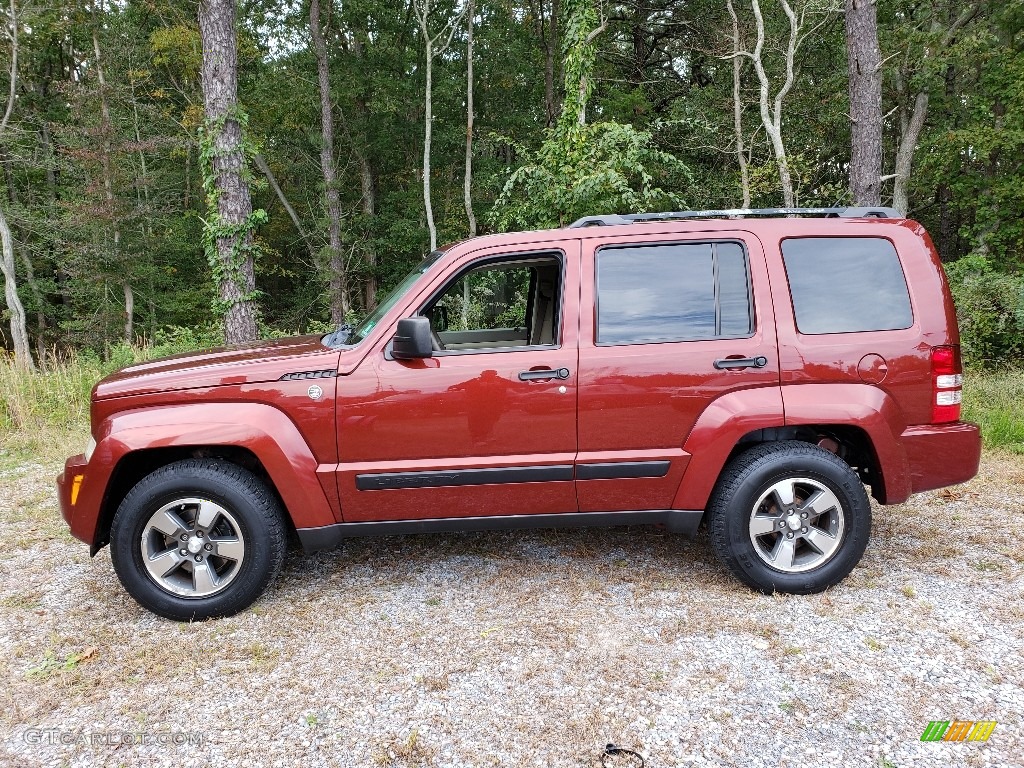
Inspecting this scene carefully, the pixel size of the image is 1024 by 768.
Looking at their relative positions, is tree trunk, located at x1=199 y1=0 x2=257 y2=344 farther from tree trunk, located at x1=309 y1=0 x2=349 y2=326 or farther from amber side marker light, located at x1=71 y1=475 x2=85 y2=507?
tree trunk, located at x1=309 y1=0 x2=349 y2=326

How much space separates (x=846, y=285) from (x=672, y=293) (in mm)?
911

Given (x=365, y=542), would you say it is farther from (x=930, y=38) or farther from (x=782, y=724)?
(x=930, y=38)

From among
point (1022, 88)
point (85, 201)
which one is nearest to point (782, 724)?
point (1022, 88)

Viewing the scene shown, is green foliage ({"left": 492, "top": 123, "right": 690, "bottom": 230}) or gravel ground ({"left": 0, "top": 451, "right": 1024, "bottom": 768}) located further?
green foliage ({"left": 492, "top": 123, "right": 690, "bottom": 230})

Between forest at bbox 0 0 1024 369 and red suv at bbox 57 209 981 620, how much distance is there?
8.62 m

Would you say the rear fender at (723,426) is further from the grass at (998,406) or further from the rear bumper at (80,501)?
the grass at (998,406)

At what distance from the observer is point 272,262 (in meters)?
23.8

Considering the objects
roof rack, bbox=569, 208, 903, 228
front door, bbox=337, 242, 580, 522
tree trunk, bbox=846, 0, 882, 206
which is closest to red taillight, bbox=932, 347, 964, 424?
roof rack, bbox=569, 208, 903, 228

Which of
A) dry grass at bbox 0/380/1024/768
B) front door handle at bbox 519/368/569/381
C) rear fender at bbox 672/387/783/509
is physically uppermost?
front door handle at bbox 519/368/569/381

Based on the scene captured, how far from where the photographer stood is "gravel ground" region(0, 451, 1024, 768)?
7.58 ft

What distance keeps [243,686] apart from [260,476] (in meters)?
1.05

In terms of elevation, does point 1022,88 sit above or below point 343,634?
above

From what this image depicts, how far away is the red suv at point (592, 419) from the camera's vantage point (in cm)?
312

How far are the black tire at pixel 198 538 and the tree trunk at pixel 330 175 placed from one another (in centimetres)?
1717
